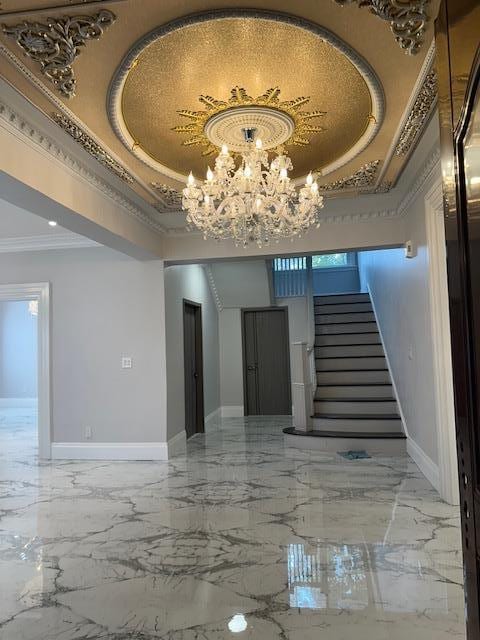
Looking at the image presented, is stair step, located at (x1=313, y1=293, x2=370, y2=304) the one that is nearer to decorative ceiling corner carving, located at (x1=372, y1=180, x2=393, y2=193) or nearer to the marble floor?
the marble floor

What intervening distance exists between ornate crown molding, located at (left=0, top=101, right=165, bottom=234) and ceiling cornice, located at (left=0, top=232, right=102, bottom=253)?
4.47 ft

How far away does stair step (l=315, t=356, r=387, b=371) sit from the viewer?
23.2 feet

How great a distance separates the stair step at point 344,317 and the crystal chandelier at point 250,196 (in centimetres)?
504

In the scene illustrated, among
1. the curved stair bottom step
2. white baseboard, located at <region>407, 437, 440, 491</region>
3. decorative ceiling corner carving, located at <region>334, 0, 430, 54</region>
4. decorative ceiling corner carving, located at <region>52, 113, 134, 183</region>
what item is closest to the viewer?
decorative ceiling corner carving, located at <region>334, 0, 430, 54</region>

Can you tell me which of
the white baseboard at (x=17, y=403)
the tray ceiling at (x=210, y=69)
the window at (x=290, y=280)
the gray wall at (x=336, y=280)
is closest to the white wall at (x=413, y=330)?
the tray ceiling at (x=210, y=69)

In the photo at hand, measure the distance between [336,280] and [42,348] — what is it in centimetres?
710

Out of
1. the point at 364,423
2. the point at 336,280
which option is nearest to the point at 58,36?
the point at 364,423

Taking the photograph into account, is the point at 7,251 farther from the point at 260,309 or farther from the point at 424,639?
the point at 424,639

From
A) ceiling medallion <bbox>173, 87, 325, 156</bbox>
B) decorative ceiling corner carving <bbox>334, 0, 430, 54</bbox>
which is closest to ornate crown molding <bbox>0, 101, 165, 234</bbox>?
ceiling medallion <bbox>173, 87, 325, 156</bbox>

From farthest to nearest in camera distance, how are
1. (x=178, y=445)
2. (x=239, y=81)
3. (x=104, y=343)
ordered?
(x=178, y=445) < (x=104, y=343) < (x=239, y=81)

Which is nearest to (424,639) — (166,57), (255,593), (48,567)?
(255,593)

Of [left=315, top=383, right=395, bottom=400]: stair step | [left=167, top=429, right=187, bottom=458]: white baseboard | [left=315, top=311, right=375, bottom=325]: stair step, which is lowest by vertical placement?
[left=167, top=429, right=187, bottom=458]: white baseboard

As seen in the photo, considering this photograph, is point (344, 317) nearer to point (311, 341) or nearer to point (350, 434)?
point (311, 341)

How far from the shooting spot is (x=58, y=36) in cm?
216
